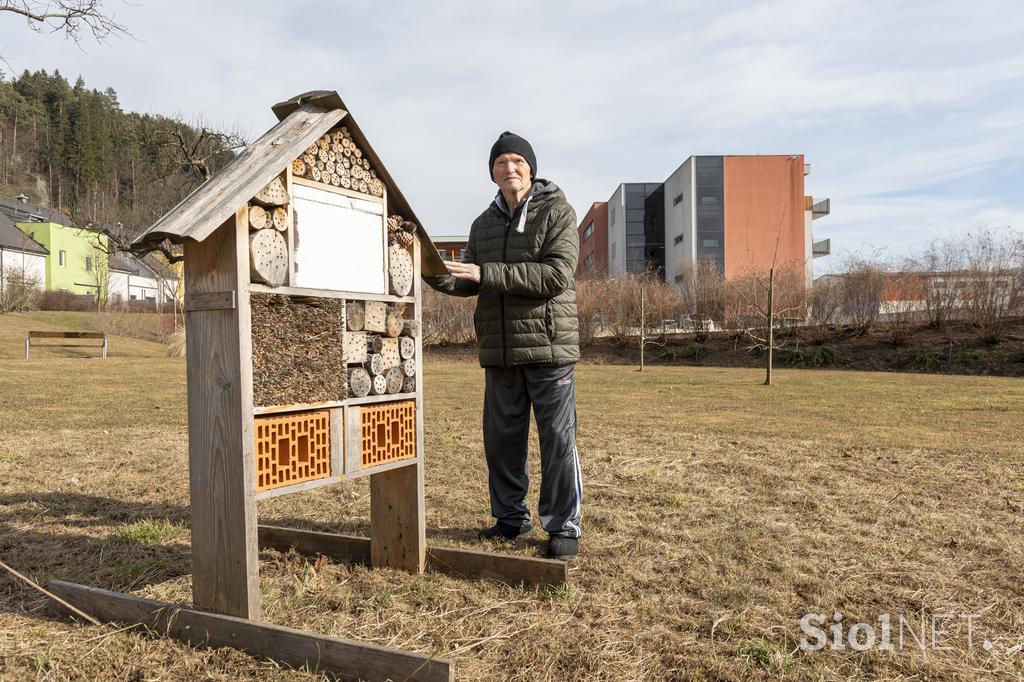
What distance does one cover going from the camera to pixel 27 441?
719 cm

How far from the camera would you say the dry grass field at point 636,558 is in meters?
2.48

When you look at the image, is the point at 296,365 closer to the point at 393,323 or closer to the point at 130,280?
the point at 393,323

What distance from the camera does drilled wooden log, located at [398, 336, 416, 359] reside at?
3.37 m

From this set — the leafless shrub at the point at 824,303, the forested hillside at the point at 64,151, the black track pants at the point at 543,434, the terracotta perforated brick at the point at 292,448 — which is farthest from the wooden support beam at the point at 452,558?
the forested hillside at the point at 64,151

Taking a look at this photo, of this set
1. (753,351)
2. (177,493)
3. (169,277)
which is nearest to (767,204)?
(753,351)

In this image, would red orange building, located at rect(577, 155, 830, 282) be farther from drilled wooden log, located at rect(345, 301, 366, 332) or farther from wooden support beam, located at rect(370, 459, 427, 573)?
drilled wooden log, located at rect(345, 301, 366, 332)

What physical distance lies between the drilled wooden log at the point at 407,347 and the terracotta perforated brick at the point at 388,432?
233 mm

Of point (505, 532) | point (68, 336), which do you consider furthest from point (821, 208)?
point (505, 532)

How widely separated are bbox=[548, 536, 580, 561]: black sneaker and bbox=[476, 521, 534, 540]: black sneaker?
38 cm

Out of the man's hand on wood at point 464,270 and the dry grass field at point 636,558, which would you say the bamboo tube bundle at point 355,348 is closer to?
the man's hand on wood at point 464,270

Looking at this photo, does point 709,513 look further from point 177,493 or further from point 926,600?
point 177,493

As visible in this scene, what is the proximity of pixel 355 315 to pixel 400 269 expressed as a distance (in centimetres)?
39

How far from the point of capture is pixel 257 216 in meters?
2.65

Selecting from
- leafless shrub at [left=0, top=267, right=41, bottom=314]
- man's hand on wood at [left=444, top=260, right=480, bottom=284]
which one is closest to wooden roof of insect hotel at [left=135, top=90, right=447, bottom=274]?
man's hand on wood at [left=444, top=260, right=480, bottom=284]
